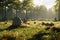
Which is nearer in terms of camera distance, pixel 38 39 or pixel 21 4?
pixel 38 39

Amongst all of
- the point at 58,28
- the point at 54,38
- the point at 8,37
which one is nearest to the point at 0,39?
the point at 8,37

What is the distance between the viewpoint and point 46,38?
56.9 ft

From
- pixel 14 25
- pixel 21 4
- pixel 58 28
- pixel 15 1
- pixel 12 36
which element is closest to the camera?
pixel 12 36

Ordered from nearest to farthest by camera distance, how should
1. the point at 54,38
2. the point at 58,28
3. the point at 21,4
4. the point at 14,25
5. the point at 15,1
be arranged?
the point at 54,38, the point at 58,28, the point at 14,25, the point at 15,1, the point at 21,4

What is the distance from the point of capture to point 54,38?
1666 centimetres

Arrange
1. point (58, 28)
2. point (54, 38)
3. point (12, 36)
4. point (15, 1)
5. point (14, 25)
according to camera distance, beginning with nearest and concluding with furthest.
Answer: point (54, 38)
point (12, 36)
point (58, 28)
point (14, 25)
point (15, 1)

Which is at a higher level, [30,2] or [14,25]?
[30,2]

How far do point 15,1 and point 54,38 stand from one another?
186 ft

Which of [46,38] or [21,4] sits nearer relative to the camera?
[46,38]

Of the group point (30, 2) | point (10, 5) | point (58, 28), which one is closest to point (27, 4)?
point (30, 2)

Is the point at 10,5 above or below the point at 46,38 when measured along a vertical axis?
above

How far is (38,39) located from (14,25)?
12.3 metres

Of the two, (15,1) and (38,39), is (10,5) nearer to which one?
(15,1)

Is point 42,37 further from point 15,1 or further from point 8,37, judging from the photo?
point 15,1
